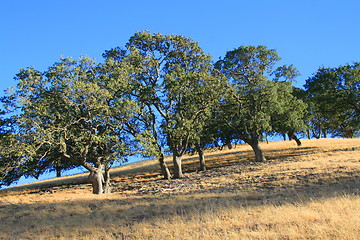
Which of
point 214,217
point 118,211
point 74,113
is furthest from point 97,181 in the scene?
point 214,217

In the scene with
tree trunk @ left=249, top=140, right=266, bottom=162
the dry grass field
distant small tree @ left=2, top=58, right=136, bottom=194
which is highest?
distant small tree @ left=2, top=58, right=136, bottom=194

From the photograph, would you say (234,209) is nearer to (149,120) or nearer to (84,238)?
(84,238)

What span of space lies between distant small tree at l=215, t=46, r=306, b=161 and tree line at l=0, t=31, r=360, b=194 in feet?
0.40

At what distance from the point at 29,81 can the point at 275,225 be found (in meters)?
21.0

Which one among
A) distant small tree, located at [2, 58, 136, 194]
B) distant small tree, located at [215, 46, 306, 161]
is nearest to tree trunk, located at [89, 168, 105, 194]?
distant small tree, located at [2, 58, 136, 194]

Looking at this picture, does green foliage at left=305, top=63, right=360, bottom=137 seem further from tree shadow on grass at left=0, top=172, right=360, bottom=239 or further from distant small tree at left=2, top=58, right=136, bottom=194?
distant small tree at left=2, top=58, right=136, bottom=194

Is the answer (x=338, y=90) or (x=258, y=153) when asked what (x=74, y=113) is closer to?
(x=258, y=153)

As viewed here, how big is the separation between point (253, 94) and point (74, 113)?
63.5 feet

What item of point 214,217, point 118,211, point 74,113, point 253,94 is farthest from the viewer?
point 253,94

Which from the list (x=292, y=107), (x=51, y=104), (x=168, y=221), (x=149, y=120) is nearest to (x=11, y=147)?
(x=51, y=104)

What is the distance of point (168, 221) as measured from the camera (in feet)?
38.8

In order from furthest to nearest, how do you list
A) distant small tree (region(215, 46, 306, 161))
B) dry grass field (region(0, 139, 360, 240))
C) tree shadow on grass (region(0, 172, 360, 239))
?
distant small tree (region(215, 46, 306, 161)) < tree shadow on grass (region(0, 172, 360, 239)) < dry grass field (region(0, 139, 360, 240))

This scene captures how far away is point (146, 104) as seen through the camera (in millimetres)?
29688

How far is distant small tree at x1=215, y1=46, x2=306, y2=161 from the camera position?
109ft
